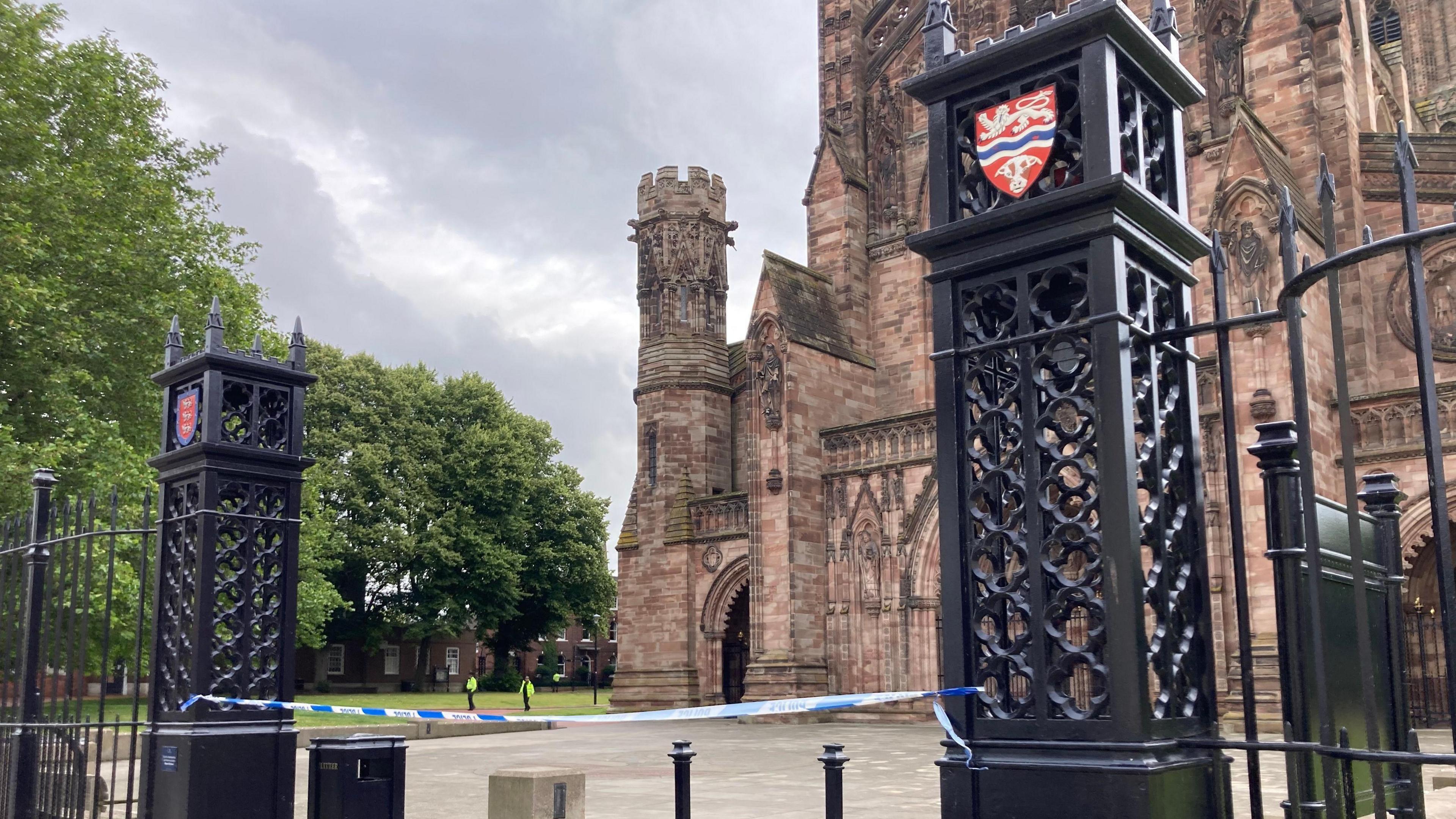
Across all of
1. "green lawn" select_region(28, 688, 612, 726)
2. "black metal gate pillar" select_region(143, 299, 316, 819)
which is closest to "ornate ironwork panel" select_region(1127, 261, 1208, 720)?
"black metal gate pillar" select_region(143, 299, 316, 819)

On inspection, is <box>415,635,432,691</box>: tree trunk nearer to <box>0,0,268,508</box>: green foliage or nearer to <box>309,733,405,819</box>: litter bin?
<box>0,0,268,508</box>: green foliage

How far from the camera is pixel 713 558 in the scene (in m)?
28.7

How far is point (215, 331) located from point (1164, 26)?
17.4 ft

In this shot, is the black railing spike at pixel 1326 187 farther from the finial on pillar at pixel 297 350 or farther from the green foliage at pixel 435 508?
the green foliage at pixel 435 508

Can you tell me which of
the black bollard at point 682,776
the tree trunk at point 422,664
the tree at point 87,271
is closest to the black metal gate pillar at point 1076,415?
the black bollard at point 682,776

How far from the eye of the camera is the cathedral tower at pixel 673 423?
29.1m

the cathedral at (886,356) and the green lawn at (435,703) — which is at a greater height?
the cathedral at (886,356)

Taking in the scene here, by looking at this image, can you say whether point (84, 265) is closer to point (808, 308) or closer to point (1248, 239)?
point (808, 308)

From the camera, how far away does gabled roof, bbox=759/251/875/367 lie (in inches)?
1022

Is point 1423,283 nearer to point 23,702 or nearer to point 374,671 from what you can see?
point 23,702

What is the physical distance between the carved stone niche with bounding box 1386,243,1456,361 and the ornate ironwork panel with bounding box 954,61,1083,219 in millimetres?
18769

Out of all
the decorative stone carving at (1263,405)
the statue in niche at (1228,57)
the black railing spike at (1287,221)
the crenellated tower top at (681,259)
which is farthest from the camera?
the crenellated tower top at (681,259)

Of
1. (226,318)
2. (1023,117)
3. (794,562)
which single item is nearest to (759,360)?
(794,562)

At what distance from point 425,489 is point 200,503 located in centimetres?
3710
